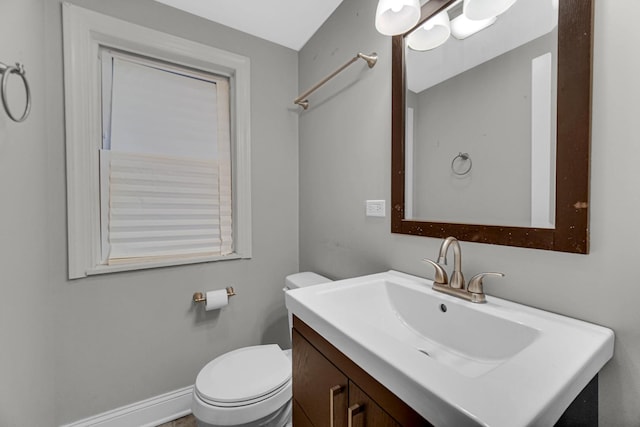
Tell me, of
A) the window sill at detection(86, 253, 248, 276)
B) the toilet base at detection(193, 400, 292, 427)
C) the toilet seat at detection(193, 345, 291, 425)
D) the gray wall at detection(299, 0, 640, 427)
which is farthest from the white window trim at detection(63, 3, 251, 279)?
the gray wall at detection(299, 0, 640, 427)

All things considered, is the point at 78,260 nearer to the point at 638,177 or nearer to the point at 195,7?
the point at 195,7

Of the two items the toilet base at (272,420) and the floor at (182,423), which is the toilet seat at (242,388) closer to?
the toilet base at (272,420)

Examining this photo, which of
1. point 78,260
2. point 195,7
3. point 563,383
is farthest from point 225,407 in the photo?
point 195,7

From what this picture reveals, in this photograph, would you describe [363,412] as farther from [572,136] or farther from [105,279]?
[105,279]

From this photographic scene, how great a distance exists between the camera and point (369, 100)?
1.25 meters

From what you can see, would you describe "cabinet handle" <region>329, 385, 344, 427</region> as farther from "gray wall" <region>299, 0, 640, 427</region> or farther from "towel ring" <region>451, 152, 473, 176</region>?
"towel ring" <region>451, 152, 473, 176</region>

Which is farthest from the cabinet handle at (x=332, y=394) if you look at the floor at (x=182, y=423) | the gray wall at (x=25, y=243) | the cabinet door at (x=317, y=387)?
the floor at (x=182, y=423)

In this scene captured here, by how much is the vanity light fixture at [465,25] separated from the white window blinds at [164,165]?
131 centimetres

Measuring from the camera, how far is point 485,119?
869mm

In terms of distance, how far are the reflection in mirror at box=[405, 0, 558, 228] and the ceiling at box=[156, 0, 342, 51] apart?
0.75 meters

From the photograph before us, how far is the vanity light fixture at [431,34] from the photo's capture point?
0.96 meters

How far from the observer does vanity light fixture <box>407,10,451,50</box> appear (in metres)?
0.96

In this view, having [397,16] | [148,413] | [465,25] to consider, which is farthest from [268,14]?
[148,413]

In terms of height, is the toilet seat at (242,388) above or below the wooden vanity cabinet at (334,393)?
below
